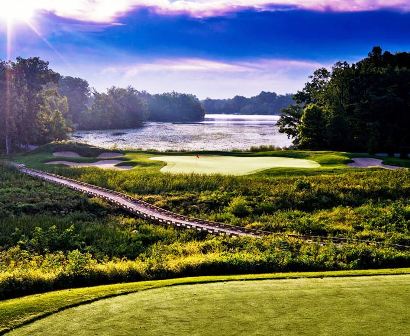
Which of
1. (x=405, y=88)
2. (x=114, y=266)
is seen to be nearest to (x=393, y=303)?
(x=114, y=266)

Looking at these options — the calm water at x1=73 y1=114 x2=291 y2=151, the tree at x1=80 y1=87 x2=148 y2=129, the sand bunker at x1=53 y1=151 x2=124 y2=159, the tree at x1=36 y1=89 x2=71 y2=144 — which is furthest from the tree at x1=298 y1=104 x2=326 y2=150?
the tree at x1=80 y1=87 x2=148 y2=129

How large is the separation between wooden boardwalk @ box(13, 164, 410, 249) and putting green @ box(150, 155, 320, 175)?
7.60m

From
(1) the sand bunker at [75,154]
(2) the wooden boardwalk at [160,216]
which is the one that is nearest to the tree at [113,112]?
(1) the sand bunker at [75,154]

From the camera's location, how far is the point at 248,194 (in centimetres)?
3078

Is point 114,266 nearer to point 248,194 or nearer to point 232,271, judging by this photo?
point 232,271

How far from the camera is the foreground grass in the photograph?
27.1ft

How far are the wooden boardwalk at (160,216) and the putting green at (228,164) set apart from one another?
24.9ft

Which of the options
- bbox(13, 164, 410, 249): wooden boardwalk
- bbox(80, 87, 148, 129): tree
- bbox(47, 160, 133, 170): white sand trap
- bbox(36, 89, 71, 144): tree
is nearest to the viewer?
bbox(13, 164, 410, 249): wooden boardwalk

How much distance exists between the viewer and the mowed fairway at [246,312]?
26.9 ft

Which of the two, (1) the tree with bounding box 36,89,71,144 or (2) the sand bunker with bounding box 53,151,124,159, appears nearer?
(2) the sand bunker with bounding box 53,151,124,159

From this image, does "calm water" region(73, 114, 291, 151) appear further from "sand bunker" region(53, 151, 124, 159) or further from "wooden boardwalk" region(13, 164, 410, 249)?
"wooden boardwalk" region(13, 164, 410, 249)

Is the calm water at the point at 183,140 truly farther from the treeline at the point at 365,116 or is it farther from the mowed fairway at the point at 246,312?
the mowed fairway at the point at 246,312

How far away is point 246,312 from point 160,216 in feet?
57.9

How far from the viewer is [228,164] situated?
42.8 m
